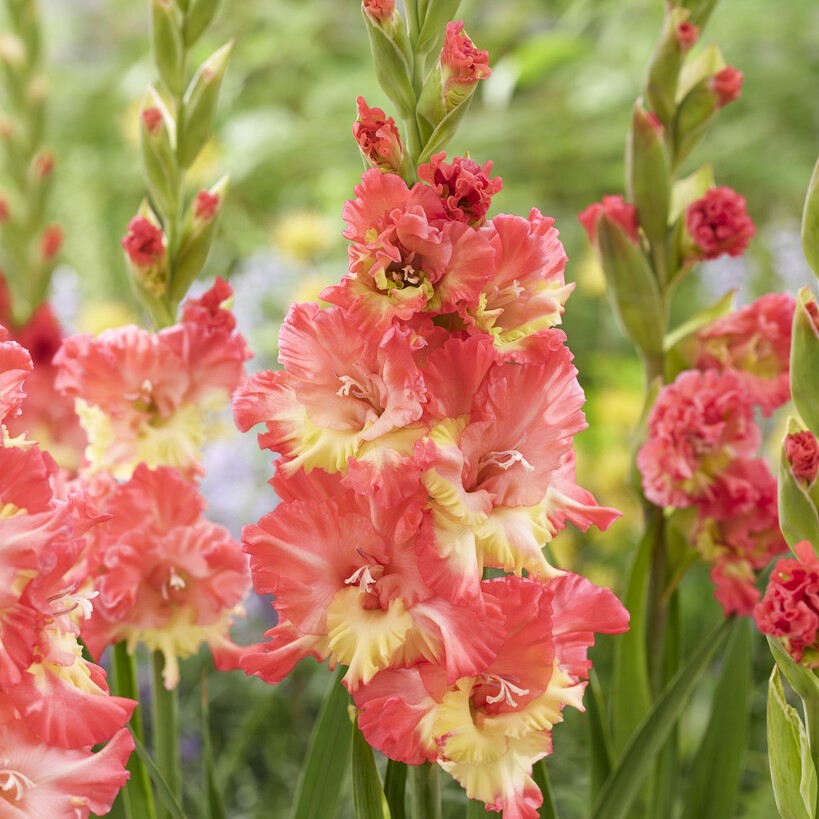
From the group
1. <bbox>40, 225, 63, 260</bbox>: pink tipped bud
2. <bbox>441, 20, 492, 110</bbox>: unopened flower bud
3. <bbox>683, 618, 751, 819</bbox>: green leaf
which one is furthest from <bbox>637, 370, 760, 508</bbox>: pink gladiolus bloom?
<bbox>40, 225, 63, 260</bbox>: pink tipped bud

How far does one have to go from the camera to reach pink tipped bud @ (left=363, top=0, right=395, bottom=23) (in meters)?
0.46

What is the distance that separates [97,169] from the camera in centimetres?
241

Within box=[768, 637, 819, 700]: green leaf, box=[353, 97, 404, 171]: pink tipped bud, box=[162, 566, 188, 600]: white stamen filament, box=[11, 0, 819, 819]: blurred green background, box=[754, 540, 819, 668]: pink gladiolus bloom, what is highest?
box=[353, 97, 404, 171]: pink tipped bud

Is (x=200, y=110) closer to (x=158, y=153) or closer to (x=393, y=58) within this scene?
(x=158, y=153)

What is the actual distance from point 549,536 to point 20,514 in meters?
0.21

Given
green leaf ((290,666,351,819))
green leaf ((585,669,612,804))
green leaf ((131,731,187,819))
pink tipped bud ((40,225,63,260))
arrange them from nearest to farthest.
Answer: green leaf ((131,731,187,819)) < green leaf ((290,666,351,819)) < green leaf ((585,669,612,804)) < pink tipped bud ((40,225,63,260))

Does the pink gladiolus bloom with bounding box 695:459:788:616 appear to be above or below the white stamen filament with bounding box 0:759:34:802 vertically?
below

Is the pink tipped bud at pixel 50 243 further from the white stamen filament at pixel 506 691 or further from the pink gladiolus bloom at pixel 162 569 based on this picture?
the white stamen filament at pixel 506 691

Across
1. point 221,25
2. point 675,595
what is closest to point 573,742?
point 675,595

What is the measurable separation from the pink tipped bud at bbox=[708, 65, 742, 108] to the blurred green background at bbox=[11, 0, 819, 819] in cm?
72

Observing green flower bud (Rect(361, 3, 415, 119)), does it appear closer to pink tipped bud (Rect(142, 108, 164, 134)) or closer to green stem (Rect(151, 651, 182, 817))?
pink tipped bud (Rect(142, 108, 164, 134))

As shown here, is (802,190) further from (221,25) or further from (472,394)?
(472,394)

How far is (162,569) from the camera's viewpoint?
2.00ft

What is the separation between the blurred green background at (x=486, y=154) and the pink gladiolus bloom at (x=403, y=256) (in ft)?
2.92
